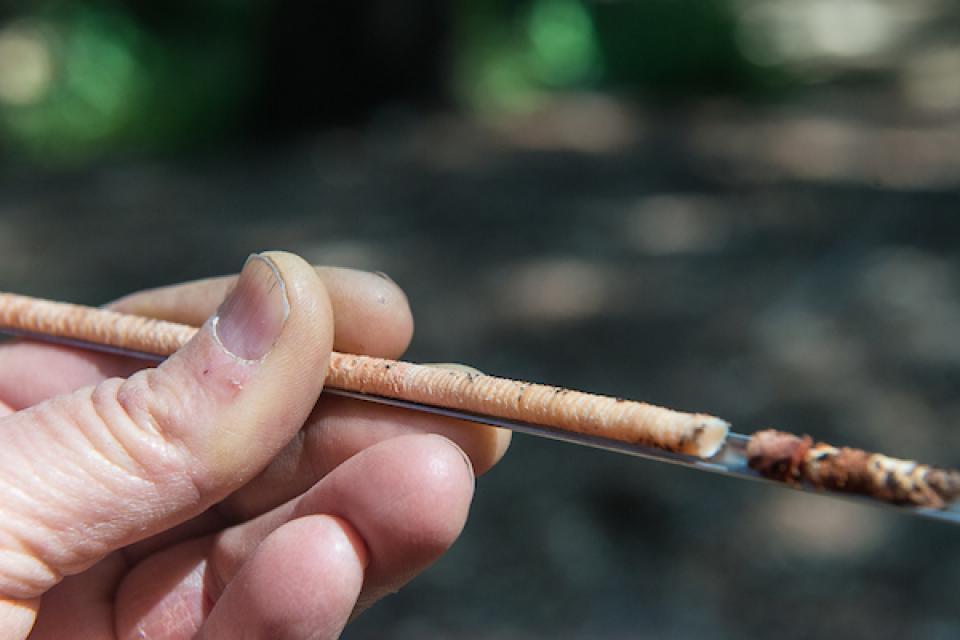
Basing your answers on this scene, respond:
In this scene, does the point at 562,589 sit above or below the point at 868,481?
→ below

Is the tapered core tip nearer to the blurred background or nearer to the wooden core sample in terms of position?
the wooden core sample

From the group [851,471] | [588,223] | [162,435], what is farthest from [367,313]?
[588,223]

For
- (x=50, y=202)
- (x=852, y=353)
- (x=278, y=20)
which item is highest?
(x=278, y=20)

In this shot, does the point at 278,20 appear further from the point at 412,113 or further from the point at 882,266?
the point at 882,266

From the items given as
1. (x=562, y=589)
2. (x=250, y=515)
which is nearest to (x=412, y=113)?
(x=562, y=589)

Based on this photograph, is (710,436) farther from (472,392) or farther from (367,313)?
(367,313)

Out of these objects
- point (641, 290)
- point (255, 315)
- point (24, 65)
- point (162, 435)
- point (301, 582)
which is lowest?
point (641, 290)

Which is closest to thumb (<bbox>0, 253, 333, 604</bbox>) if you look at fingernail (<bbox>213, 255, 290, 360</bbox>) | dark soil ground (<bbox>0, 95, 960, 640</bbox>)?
fingernail (<bbox>213, 255, 290, 360</bbox>)
